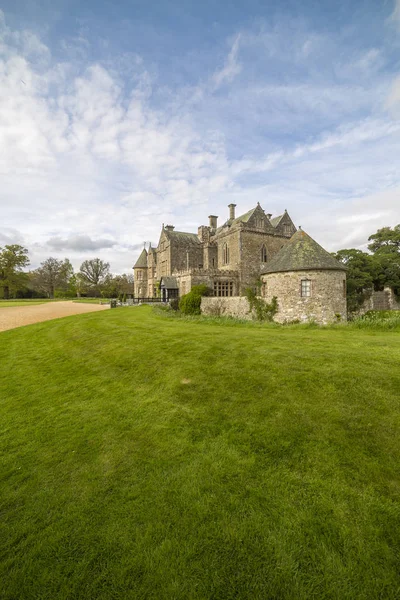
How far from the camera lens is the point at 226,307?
27.5 meters

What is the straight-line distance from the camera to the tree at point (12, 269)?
62750 mm

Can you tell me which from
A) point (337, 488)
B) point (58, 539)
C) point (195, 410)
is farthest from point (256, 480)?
point (58, 539)

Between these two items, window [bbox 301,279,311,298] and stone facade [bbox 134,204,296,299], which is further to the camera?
stone facade [bbox 134,204,296,299]

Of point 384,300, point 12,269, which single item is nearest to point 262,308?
point 384,300

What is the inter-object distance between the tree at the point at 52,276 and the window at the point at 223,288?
2724 inches

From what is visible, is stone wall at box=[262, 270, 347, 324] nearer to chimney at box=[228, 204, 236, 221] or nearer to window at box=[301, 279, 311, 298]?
window at box=[301, 279, 311, 298]

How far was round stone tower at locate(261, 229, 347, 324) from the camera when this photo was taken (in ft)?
69.5

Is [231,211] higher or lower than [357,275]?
higher

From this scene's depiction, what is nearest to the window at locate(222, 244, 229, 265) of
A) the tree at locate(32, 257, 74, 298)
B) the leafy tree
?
the leafy tree

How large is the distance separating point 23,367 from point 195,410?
7.27 meters

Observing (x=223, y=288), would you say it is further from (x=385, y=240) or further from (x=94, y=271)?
(x=94, y=271)

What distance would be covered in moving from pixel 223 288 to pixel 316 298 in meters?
13.4

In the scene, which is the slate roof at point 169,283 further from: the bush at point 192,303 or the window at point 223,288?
the bush at point 192,303

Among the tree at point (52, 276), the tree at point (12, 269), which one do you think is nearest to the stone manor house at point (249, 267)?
the tree at point (12, 269)
